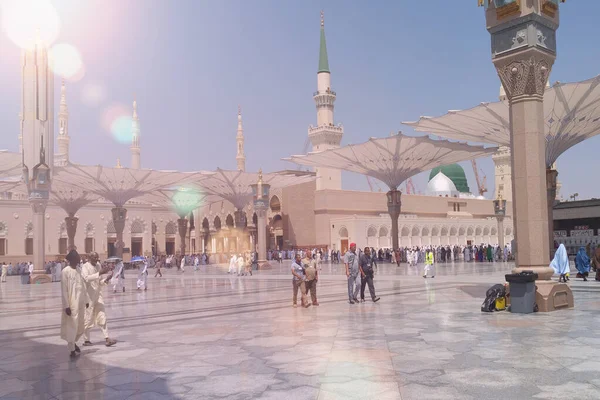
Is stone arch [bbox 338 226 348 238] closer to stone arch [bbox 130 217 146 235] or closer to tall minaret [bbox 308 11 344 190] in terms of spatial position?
tall minaret [bbox 308 11 344 190]

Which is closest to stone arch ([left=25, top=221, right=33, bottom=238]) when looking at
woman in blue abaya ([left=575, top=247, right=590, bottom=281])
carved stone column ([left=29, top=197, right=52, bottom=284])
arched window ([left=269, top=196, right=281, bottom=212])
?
arched window ([left=269, top=196, right=281, bottom=212])

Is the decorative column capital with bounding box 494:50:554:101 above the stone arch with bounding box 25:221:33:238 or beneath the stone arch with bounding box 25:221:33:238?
above

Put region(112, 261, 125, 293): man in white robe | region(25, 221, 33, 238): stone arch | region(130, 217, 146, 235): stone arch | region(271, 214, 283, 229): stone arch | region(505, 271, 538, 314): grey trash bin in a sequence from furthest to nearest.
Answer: region(130, 217, 146, 235): stone arch → region(25, 221, 33, 238): stone arch → region(271, 214, 283, 229): stone arch → region(112, 261, 125, 293): man in white robe → region(505, 271, 538, 314): grey trash bin

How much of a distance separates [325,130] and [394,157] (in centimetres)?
2525

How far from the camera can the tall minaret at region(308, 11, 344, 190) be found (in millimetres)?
60969

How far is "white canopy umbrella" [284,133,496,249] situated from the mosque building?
11.1m

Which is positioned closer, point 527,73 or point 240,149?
point 527,73

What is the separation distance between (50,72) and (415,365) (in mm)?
40206

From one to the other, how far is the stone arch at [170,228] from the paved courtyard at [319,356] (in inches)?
2474

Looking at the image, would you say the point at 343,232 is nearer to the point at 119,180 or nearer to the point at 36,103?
the point at 119,180

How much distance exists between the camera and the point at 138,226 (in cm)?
6631

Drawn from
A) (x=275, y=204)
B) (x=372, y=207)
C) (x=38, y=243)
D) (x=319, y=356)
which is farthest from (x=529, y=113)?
(x=275, y=204)

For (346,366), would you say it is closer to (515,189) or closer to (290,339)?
(290,339)

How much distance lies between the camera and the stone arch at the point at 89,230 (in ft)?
202
